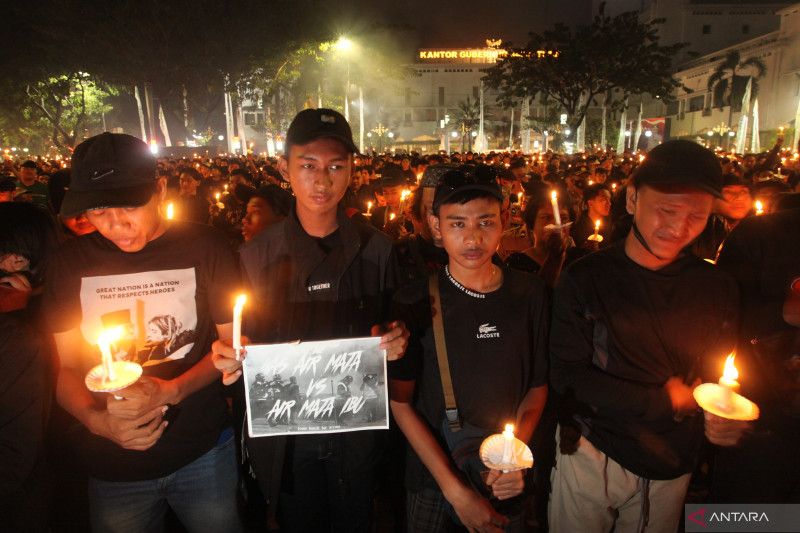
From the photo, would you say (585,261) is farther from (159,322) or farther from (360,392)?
(159,322)

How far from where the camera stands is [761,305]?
272 cm

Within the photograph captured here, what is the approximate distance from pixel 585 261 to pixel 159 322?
222 cm

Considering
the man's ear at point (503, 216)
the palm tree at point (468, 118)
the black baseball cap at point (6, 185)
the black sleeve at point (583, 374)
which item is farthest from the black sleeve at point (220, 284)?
the palm tree at point (468, 118)

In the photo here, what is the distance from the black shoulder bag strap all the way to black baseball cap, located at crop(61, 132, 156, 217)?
4.88 feet

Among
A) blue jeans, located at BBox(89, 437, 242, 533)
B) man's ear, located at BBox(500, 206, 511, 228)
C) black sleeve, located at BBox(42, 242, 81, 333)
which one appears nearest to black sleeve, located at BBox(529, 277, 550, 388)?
man's ear, located at BBox(500, 206, 511, 228)

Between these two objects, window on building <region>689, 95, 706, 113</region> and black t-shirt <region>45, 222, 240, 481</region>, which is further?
window on building <region>689, 95, 706, 113</region>

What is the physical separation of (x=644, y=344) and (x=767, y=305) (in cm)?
88

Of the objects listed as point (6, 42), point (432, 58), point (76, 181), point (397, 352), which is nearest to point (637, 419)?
point (397, 352)

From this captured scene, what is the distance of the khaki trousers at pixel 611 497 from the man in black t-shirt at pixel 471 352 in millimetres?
400

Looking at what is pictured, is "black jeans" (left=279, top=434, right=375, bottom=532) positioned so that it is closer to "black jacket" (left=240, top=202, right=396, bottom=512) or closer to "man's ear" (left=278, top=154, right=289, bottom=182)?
"black jacket" (left=240, top=202, right=396, bottom=512)

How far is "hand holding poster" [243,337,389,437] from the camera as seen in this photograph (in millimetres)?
2135

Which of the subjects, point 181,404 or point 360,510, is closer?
point 181,404

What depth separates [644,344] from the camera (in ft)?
8.00

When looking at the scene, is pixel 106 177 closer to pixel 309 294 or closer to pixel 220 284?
pixel 220 284
